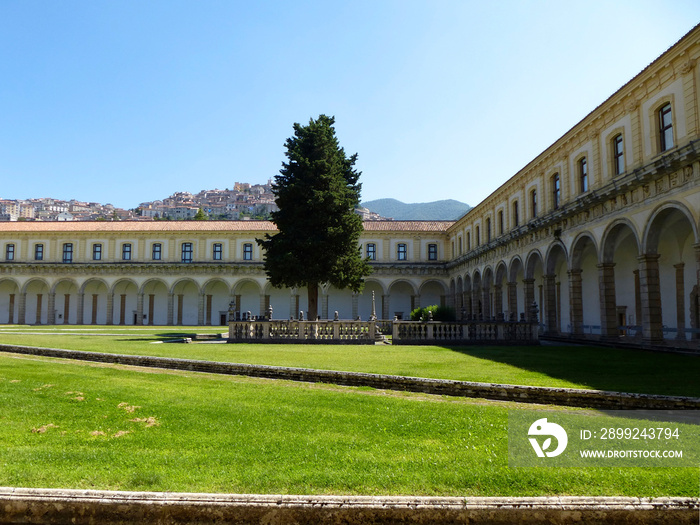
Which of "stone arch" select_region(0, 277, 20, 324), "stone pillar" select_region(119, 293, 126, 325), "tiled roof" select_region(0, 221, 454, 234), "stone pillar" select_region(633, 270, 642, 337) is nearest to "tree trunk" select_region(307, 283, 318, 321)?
"stone pillar" select_region(633, 270, 642, 337)

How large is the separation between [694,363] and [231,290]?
48.2 metres

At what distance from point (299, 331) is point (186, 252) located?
120 ft

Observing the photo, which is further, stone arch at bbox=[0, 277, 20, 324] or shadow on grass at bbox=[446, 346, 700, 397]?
stone arch at bbox=[0, 277, 20, 324]

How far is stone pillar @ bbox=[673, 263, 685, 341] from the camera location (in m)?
24.2

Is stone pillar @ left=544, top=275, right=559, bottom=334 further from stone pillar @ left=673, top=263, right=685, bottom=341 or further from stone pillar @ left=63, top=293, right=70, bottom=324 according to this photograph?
stone pillar @ left=63, top=293, right=70, bottom=324

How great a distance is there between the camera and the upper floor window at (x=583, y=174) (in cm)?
2650

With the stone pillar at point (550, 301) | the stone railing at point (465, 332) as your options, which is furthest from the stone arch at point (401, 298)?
the stone railing at point (465, 332)

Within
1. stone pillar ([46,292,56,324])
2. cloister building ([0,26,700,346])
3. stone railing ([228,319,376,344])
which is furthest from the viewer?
stone pillar ([46,292,56,324])

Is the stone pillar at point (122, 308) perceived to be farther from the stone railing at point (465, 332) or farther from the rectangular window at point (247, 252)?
the stone railing at point (465, 332)

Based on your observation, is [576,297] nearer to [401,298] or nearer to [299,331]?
[299,331]

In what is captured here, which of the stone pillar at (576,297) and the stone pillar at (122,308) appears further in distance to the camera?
the stone pillar at (122,308)

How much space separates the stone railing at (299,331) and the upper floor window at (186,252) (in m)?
34.7

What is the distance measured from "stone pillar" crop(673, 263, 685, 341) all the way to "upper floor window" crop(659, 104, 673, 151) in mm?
7397

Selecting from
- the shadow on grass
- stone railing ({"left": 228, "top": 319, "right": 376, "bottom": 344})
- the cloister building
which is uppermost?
the cloister building
